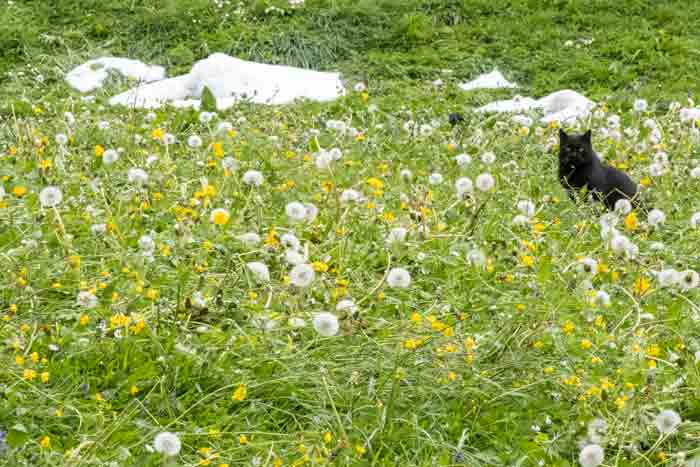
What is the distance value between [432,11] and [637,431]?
9.07 metres

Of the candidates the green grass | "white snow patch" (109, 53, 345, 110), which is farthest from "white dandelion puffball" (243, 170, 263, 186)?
"white snow patch" (109, 53, 345, 110)

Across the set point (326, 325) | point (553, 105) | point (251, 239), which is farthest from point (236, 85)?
point (326, 325)

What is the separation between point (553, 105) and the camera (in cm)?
914

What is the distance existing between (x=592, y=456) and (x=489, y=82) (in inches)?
294

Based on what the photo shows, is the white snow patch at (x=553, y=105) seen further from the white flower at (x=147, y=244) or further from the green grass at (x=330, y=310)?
the white flower at (x=147, y=244)

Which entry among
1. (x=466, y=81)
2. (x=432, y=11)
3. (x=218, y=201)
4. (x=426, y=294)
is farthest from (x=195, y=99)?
(x=426, y=294)

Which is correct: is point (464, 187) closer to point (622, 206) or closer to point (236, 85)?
point (622, 206)

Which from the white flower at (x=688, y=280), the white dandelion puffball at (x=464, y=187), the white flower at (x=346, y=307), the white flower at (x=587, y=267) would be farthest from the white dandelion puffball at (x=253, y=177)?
the white flower at (x=688, y=280)

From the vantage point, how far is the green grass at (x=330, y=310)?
122 inches

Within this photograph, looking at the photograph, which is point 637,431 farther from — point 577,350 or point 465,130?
point 465,130

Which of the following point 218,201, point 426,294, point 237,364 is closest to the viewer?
point 237,364

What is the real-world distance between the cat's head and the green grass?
0.27 meters

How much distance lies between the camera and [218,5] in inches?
449

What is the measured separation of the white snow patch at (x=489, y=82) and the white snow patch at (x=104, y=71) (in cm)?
328
